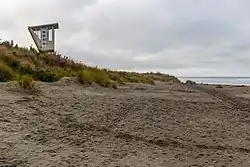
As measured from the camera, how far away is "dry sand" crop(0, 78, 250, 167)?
17.7 feet

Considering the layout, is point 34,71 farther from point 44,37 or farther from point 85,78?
point 44,37

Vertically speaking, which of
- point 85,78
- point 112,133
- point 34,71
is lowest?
point 112,133

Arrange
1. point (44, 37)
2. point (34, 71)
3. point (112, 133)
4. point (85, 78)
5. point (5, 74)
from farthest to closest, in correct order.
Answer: point (44, 37)
point (85, 78)
point (34, 71)
point (5, 74)
point (112, 133)

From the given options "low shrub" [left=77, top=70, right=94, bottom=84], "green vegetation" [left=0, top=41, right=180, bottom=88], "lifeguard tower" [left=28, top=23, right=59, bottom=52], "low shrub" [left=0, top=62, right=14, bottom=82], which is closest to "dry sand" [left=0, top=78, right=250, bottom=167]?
"low shrub" [left=0, top=62, right=14, bottom=82]

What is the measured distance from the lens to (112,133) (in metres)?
6.73

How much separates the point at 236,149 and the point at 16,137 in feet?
10.0

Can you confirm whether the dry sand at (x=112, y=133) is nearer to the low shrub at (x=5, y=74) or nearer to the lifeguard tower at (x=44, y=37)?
the low shrub at (x=5, y=74)

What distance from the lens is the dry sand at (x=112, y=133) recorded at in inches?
212

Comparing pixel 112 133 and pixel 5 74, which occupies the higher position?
pixel 5 74

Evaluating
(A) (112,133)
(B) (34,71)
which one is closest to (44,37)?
(B) (34,71)

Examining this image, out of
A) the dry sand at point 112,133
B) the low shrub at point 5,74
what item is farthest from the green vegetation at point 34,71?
the dry sand at point 112,133

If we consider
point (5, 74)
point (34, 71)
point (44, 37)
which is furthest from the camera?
point (44, 37)

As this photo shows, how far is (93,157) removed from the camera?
538 cm

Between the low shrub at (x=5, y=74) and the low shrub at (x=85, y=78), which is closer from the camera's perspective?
the low shrub at (x=5, y=74)
